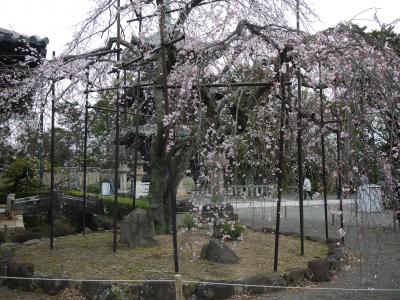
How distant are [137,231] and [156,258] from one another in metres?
0.99

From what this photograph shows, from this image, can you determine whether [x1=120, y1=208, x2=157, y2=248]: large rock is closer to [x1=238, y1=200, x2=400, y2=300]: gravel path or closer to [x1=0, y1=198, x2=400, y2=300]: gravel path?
[x1=0, y1=198, x2=400, y2=300]: gravel path

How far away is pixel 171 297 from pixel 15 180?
15110 mm

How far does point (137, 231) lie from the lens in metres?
8.09

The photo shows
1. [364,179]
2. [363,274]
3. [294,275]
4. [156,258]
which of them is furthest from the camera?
[156,258]

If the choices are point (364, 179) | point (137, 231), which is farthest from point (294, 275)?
point (137, 231)

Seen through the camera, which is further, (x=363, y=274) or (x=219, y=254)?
(x=219, y=254)

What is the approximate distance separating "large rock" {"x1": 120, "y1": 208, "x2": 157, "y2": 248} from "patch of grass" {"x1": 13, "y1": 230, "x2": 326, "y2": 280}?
16cm

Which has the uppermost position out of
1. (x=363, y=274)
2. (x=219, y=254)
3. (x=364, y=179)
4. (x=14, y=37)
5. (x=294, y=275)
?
(x=14, y=37)

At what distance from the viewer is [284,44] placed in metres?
5.81

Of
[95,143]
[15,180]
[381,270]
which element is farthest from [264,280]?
[95,143]

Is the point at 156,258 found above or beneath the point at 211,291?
above

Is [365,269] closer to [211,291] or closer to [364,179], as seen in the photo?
[211,291]

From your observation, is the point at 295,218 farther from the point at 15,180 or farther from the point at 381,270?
the point at 15,180

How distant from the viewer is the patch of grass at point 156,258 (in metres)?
6.39
